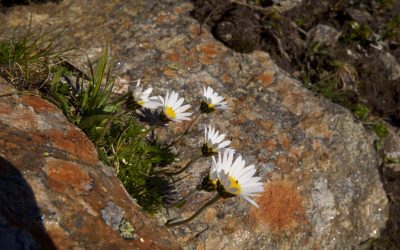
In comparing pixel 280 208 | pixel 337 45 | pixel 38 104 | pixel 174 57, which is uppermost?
pixel 38 104

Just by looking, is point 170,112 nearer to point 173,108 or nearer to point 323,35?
point 173,108

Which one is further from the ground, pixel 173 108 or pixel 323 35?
pixel 173 108

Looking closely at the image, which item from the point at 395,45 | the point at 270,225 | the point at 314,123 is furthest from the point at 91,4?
the point at 395,45

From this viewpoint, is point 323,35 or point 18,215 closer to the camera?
point 18,215

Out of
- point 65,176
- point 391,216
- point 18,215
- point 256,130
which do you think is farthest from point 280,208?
point 18,215

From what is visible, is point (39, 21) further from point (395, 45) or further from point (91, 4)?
point (395, 45)

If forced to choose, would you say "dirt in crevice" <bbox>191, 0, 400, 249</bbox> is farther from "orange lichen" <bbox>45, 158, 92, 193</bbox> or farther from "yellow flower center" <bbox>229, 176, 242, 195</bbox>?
"orange lichen" <bbox>45, 158, 92, 193</bbox>

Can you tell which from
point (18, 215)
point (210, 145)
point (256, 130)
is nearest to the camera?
point (18, 215)
